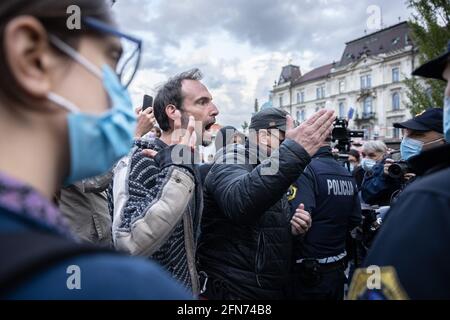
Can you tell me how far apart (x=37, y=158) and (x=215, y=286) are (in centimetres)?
179

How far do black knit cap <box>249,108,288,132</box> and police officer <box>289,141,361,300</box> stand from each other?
1.56ft

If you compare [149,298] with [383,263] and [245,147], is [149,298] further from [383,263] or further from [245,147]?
[245,147]

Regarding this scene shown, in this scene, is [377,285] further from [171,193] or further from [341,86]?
[341,86]

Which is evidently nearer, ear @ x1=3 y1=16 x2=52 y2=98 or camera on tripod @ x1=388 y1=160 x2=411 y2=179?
ear @ x1=3 y1=16 x2=52 y2=98

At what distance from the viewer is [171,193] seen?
1.96m

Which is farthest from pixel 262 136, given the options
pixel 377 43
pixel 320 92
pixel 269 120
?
pixel 320 92

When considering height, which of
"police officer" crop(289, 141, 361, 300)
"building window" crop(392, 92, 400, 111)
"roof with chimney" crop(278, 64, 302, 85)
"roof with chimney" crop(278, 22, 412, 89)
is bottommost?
"police officer" crop(289, 141, 361, 300)

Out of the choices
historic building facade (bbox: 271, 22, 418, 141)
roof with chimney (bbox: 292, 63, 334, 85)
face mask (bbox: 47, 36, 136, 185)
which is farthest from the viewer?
roof with chimney (bbox: 292, 63, 334, 85)

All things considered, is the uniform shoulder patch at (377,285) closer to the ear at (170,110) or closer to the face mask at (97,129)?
the face mask at (97,129)

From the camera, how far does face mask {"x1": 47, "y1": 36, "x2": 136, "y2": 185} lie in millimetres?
847

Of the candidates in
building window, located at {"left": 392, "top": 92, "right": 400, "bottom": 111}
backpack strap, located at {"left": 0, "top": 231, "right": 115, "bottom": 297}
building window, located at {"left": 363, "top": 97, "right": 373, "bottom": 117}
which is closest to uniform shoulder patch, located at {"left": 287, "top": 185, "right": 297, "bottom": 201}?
backpack strap, located at {"left": 0, "top": 231, "right": 115, "bottom": 297}

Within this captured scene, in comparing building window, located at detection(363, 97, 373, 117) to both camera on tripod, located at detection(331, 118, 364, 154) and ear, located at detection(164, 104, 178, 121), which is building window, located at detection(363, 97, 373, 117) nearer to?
camera on tripod, located at detection(331, 118, 364, 154)

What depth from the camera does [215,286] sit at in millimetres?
2354

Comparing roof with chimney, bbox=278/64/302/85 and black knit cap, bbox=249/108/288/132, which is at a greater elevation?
roof with chimney, bbox=278/64/302/85
